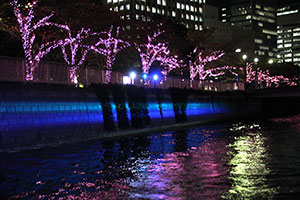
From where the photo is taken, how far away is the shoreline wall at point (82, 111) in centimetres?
2267

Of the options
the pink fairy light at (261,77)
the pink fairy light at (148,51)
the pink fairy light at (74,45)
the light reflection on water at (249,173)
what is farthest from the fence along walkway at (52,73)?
the pink fairy light at (261,77)

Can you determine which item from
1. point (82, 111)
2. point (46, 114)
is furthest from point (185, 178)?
point (82, 111)

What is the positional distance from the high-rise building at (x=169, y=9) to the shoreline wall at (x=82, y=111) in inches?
3993

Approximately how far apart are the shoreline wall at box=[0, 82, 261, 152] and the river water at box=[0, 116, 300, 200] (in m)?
1.58

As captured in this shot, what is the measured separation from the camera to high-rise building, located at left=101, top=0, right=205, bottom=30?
14325cm

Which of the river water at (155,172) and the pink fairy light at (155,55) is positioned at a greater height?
the pink fairy light at (155,55)

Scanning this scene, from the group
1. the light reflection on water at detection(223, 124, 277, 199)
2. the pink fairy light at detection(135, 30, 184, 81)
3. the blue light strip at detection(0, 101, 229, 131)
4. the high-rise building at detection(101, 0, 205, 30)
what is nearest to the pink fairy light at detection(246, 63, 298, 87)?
the pink fairy light at detection(135, 30, 184, 81)

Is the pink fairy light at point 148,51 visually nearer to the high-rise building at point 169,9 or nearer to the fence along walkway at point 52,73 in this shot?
the fence along walkway at point 52,73

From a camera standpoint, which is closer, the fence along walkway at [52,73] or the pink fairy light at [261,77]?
the fence along walkway at [52,73]

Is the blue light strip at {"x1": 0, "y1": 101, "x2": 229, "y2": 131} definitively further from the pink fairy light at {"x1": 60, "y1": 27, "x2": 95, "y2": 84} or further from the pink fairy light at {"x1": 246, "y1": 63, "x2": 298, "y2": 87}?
the pink fairy light at {"x1": 246, "y1": 63, "x2": 298, "y2": 87}

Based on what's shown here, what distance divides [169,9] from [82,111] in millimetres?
135329

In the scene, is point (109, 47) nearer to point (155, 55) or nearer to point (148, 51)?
point (148, 51)

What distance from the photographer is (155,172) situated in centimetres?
1571

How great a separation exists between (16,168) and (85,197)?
6.54 meters
